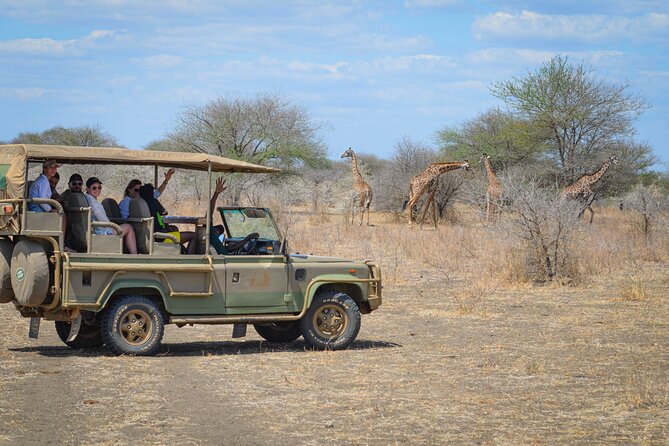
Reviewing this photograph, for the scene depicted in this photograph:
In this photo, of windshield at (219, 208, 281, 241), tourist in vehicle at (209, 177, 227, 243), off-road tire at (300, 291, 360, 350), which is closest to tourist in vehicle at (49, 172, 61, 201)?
tourist in vehicle at (209, 177, 227, 243)

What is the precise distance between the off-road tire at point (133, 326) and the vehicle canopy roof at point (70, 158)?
1.52 m

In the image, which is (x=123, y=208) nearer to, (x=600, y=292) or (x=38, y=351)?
(x=38, y=351)

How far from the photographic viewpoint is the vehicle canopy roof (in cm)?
1105

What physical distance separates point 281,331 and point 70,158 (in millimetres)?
3372

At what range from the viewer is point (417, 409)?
8891 mm

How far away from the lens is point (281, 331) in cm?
1311

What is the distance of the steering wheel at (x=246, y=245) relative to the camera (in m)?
12.2

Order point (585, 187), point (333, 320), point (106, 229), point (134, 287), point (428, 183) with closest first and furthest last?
point (134, 287) < point (106, 229) < point (333, 320) < point (585, 187) < point (428, 183)

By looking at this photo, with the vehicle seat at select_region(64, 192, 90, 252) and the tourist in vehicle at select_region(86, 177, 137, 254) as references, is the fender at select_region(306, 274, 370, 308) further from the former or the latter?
the vehicle seat at select_region(64, 192, 90, 252)

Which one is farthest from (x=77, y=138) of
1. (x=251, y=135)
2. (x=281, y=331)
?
(x=281, y=331)

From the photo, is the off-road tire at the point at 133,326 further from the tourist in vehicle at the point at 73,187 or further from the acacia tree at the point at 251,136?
the acacia tree at the point at 251,136

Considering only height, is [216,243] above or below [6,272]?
above

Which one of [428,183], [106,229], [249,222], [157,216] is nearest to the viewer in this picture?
[106,229]

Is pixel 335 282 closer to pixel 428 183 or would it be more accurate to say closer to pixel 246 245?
pixel 246 245
